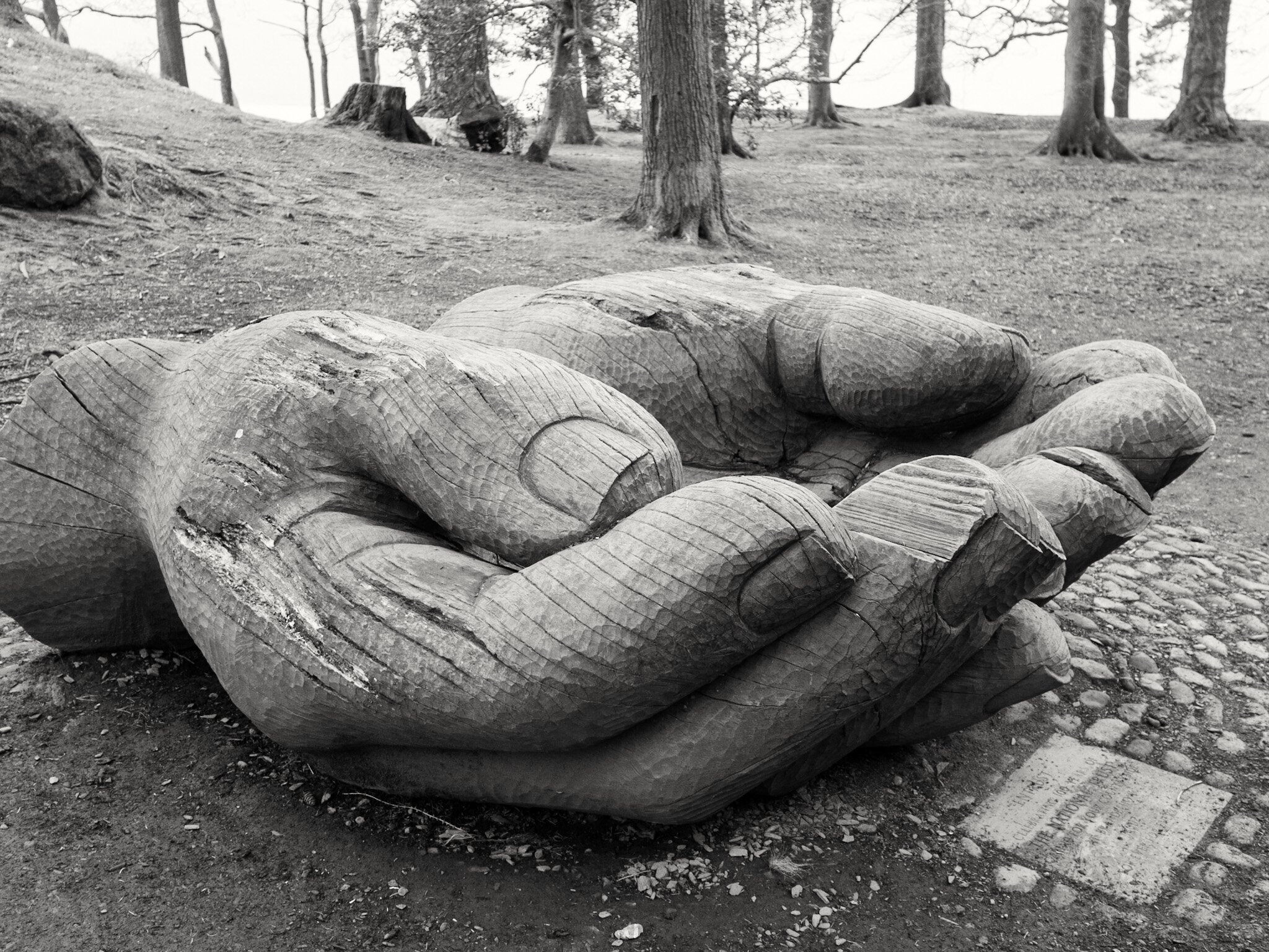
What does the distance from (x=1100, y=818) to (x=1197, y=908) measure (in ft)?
1.12

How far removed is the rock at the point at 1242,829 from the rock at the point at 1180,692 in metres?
0.67

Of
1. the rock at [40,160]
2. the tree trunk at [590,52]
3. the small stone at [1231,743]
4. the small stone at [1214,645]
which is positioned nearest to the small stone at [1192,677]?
the small stone at [1214,645]

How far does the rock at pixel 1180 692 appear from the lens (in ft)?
11.1

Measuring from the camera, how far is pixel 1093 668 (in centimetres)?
359

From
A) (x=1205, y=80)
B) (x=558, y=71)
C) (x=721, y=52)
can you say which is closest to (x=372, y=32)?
(x=558, y=71)

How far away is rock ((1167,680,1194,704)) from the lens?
11.1 feet

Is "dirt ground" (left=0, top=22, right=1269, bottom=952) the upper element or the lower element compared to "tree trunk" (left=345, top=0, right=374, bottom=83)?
lower

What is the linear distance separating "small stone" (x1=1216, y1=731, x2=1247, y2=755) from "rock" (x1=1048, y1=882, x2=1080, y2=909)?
941mm

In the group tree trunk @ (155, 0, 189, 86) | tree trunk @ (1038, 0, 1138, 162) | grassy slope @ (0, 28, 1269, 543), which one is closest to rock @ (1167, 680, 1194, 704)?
grassy slope @ (0, 28, 1269, 543)

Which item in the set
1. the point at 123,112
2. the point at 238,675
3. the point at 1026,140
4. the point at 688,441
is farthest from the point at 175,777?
the point at 1026,140

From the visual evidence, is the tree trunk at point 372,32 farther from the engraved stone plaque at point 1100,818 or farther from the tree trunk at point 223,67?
the engraved stone plaque at point 1100,818

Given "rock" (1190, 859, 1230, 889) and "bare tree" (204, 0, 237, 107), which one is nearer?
"rock" (1190, 859, 1230, 889)

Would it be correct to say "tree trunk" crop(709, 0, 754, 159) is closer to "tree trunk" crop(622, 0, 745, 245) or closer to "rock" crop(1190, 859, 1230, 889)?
"tree trunk" crop(622, 0, 745, 245)

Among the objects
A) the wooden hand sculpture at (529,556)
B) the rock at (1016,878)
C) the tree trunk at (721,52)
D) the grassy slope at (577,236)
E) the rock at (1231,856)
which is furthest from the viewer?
the tree trunk at (721,52)
